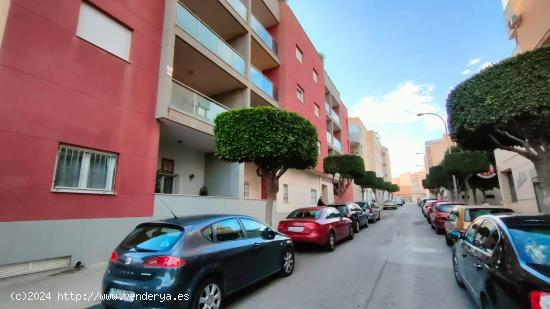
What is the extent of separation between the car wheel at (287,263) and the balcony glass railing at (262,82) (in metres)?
9.92

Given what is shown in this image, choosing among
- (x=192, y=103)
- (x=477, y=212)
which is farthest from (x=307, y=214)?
(x=192, y=103)

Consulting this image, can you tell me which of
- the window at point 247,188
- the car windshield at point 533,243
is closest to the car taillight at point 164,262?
the car windshield at point 533,243

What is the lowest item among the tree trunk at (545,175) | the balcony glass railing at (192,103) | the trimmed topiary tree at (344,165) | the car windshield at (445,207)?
the car windshield at (445,207)

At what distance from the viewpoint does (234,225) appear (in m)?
5.39

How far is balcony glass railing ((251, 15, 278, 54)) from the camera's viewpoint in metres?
15.8

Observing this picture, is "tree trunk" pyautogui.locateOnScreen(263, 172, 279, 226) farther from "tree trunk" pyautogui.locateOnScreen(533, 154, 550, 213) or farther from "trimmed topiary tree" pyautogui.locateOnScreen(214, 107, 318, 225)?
"tree trunk" pyautogui.locateOnScreen(533, 154, 550, 213)

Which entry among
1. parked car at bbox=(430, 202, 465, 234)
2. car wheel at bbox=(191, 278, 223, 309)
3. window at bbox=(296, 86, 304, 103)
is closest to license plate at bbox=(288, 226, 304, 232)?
car wheel at bbox=(191, 278, 223, 309)

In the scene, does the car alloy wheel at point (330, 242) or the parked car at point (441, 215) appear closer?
the car alloy wheel at point (330, 242)

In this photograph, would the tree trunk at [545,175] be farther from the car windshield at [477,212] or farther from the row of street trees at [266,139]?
the row of street trees at [266,139]

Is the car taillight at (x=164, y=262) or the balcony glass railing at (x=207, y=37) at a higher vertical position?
the balcony glass railing at (x=207, y=37)

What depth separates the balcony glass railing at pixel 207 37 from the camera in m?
10.9

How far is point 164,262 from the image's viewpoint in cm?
398

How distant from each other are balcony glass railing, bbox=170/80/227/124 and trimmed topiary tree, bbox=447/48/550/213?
27.4 feet

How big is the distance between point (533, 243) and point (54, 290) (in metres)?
7.50
